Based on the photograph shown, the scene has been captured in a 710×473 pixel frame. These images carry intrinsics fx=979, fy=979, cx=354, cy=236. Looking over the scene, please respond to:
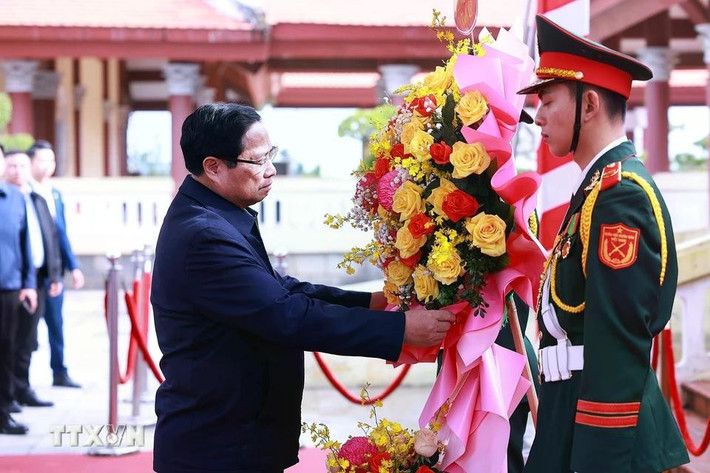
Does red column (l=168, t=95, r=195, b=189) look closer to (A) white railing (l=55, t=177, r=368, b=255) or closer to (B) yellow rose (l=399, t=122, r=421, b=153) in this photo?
(A) white railing (l=55, t=177, r=368, b=255)

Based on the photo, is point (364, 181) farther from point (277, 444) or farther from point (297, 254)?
point (297, 254)

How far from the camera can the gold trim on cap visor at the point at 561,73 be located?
218 cm

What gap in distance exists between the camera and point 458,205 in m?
2.28

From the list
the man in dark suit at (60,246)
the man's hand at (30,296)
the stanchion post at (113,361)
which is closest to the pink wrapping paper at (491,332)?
the stanchion post at (113,361)

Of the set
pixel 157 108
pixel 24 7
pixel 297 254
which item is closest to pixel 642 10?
pixel 297 254

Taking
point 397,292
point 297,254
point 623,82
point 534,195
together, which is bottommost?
point 297,254

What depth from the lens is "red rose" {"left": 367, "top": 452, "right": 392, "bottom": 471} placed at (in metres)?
2.45

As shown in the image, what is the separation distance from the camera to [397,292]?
2.54 m

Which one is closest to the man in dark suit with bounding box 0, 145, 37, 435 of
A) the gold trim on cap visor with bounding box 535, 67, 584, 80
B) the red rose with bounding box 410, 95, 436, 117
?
the red rose with bounding box 410, 95, 436, 117

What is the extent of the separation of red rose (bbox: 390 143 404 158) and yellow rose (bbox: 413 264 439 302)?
0.29 metres

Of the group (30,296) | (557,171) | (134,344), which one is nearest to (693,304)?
(557,171)

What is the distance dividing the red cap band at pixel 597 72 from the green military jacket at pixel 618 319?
15 centimetres

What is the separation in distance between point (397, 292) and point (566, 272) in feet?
1.68

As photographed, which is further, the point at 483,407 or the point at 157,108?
the point at 157,108
